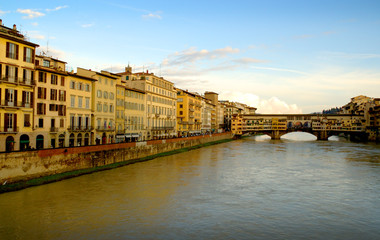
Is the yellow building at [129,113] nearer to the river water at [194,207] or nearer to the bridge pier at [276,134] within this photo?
the river water at [194,207]

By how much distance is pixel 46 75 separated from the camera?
110 ft

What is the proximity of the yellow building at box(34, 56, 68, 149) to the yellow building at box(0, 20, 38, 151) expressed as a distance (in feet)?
3.42

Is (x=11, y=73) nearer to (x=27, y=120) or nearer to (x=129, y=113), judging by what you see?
(x=27, y=120)

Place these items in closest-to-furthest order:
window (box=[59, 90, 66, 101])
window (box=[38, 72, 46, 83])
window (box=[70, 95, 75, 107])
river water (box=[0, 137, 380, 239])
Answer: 1. river water (box=[0, 137, 380, 239])
2. window (box=[38, 72, 46, 83])
3. window (box=[59, 90, 66, 101])
4. window (box=[70, 95, 75, 107])

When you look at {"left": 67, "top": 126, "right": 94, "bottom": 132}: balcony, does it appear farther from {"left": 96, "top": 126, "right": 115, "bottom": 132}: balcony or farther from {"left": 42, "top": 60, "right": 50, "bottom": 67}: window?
{"left": 42, "top": 60, "right": 50, "bottom": 67}: window

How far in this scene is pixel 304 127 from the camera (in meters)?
110

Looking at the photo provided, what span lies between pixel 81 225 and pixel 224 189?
1215cm

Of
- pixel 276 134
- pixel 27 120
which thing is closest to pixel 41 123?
pixel 27 120

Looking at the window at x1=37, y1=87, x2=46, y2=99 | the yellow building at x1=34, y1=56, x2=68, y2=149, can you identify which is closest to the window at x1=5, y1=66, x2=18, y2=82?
the yellow building at x1=34, y1=56, x2=68, y2=149

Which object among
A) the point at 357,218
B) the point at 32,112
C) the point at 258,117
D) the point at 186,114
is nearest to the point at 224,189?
the point at 357,218

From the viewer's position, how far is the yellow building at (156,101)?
5566 cm

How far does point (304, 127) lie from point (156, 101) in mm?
68541

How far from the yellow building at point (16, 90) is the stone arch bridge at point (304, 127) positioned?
83.8 m

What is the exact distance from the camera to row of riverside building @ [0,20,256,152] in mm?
28828
